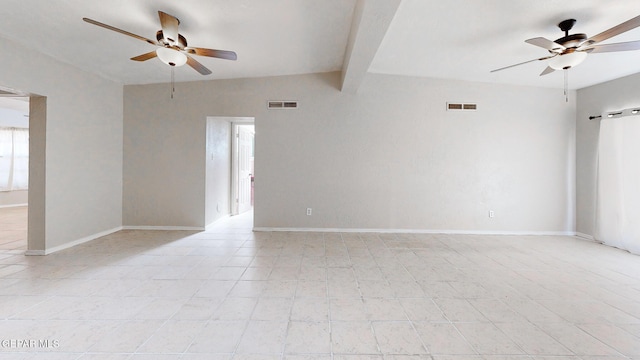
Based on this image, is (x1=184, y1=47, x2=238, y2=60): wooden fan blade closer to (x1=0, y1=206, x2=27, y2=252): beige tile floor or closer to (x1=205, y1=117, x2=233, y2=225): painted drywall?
(x1=205, y1=117, x2=233, y2=225): painted drywall

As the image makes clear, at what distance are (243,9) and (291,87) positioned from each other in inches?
84.2

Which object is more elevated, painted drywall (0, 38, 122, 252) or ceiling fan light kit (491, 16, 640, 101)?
ceiling fan light kit (491, 16, 640, 101)

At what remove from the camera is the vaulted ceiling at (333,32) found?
8.73ft

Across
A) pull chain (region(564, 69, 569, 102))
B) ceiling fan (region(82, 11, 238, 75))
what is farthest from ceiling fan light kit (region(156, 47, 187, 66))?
pull chain (region(564, 69, 569, 102))

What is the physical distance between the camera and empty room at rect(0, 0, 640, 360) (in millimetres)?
2033

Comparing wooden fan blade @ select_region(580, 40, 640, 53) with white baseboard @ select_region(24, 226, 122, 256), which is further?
white baseboard @ select_region(24, 226, 122, 256)

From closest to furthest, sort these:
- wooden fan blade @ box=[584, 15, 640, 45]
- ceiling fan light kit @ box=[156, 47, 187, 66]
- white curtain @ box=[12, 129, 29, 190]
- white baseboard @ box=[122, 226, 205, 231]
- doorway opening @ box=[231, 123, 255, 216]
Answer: wooden fan blade @ box=[584, 15, 640, 45] → ceiling fan light kit @ box=[156, 47, 187, 66] → white baseboard @ box=[122, 226, 205, 231] → doorway opening @ box=[231, 123, 255, 216] → white curtain @ box=[12, 129, 29, 190]

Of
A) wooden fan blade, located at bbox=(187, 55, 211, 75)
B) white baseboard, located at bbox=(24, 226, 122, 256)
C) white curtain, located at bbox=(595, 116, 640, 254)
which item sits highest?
wooden fan blade, located at bbox=(187, 55, 211, 75)

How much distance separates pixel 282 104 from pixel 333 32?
5.84ft

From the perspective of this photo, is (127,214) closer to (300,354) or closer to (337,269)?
(337,269)

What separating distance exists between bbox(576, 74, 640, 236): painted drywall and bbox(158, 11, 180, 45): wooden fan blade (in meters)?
6.27

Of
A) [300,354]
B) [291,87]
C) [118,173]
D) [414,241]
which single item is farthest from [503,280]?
[118,173]

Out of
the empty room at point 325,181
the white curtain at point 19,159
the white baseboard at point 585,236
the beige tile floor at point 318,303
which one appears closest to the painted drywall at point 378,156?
the empty room at point 325,181

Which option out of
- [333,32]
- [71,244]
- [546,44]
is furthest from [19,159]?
[546,44]
